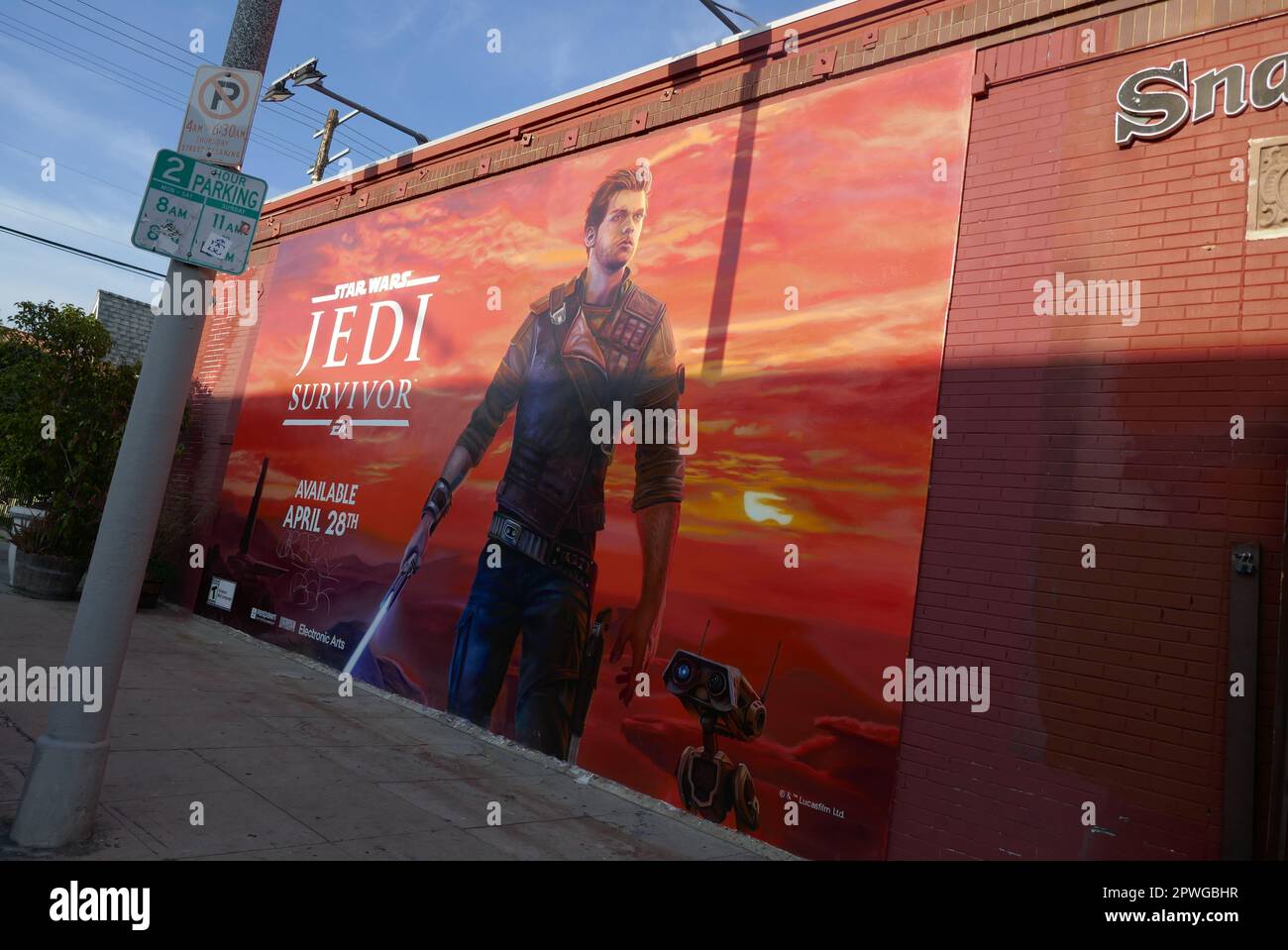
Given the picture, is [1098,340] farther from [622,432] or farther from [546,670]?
[546,670]

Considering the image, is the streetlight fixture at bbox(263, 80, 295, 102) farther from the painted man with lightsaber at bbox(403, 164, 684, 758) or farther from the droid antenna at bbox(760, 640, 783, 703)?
the droid antenna at bbox(760, 640, 783, 703)

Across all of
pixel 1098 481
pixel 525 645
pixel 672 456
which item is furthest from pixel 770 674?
pixel 525 645

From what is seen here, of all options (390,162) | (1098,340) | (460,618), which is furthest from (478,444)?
(1098,340)

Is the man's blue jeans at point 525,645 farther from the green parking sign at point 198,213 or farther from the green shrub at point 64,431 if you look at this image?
the green shrub at point 64,431

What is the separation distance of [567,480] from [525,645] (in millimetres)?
1633

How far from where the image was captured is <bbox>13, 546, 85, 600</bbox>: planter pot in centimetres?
1215

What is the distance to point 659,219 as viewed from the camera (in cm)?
859

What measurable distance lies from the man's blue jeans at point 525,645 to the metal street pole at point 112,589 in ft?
13.0

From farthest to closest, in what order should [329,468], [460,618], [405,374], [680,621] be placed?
[329,468], [405,374], [460,618], [680,621]

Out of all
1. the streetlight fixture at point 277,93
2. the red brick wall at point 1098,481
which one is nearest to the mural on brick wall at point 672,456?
the red brick wall at point 1098,481

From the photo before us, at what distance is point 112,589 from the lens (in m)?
4.72

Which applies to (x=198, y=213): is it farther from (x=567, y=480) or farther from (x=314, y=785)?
(x=567, y=480)

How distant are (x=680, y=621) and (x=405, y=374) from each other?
213 inches

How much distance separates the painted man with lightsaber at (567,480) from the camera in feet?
25.7
